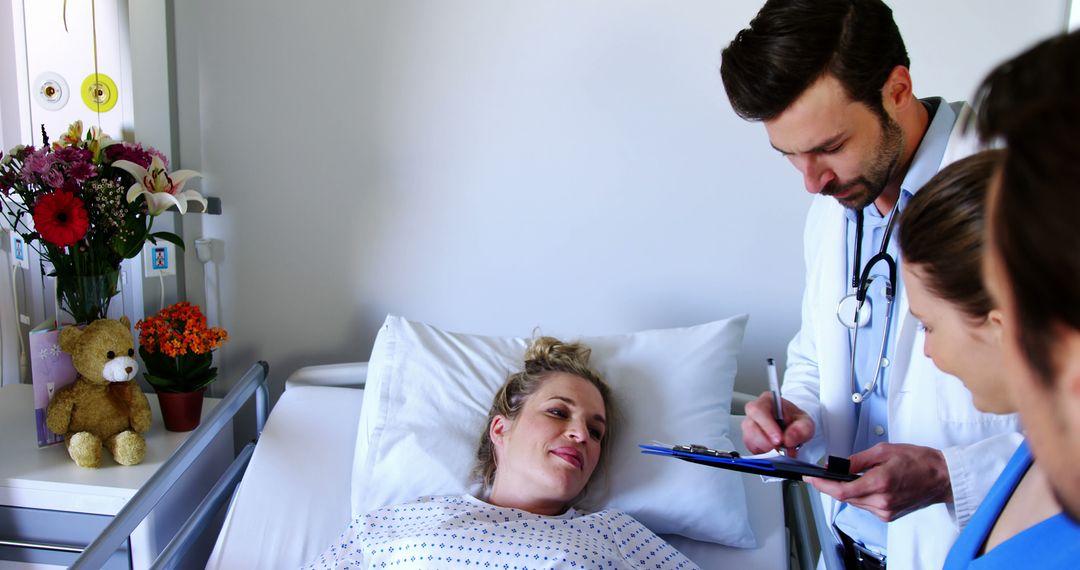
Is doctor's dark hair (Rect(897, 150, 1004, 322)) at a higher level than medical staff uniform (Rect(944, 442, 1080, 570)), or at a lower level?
higher

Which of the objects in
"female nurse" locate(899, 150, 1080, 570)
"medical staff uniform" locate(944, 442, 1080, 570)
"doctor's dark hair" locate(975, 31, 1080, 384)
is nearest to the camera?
"doctor's dark hair" locate(975, 31, 1080, 384)

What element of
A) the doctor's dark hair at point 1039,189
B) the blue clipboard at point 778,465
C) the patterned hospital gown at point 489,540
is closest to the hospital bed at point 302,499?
the patterned hospital gown at point 489,540

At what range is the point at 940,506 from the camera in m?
1.25

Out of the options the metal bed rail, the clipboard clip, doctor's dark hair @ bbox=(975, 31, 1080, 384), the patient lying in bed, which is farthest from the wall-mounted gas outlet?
doctor's dark hair @ bbox=(975, 31, 1080, 384)

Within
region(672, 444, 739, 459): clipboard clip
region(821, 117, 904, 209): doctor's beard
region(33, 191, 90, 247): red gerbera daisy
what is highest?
region(821, 117, 904, 209): doctor's beard

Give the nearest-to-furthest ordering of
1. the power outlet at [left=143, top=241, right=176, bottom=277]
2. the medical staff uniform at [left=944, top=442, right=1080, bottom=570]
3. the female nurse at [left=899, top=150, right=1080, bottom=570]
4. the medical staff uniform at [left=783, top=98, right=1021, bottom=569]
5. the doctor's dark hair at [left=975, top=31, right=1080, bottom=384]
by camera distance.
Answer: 1. the doctor's dark hair at [left=975, top=31, right=1080, bottom=384]
2. the medical staff uniform at [left=944, top=442, right=1080, bottom=570]
3. the female nurse at [left=899, top=150, right=1080, bottom=570]
4. the medical staff uniform at [left=783, top=98, right=1021, bottom=569]
5. the power outlet at [left=143, top=241, right=176, bottom=277]

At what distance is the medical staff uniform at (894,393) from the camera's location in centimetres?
121

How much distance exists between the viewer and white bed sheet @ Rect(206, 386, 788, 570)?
1.68m

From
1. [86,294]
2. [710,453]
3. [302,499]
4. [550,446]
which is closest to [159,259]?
[86,294]

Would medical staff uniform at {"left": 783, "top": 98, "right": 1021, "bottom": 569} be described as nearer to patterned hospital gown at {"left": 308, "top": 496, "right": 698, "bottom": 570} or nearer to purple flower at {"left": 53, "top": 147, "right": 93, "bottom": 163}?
patterned hospital gown at {"left": 308, "top": 496, "right": 698, "bottom": 570}

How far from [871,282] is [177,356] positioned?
5.41 feet

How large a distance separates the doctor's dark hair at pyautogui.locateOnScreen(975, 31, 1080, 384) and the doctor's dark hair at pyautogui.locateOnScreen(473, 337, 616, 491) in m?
1.31

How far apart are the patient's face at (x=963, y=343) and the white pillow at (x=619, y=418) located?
0.81 m

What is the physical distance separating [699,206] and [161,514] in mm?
1529
